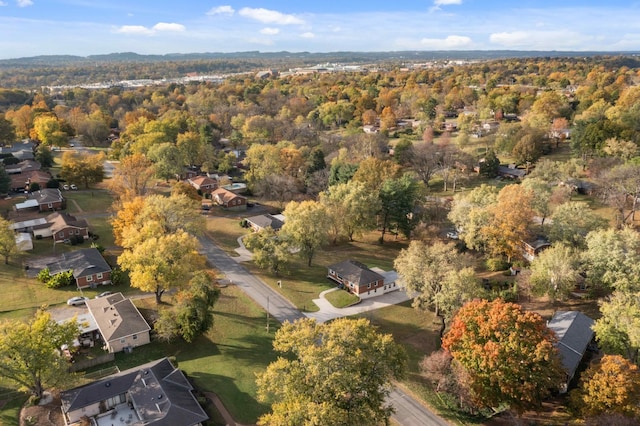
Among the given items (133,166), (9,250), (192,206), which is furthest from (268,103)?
(9,250)

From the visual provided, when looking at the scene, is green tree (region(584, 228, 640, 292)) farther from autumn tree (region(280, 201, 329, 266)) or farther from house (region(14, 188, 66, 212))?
house (region(14, 188, 66, 212))

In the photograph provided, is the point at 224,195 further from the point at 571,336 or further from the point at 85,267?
the point at 571,336

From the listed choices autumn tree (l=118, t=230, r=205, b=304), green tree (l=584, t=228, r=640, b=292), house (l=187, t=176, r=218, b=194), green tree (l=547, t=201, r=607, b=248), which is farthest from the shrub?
house (l=187, t=176, r=218, b=194)

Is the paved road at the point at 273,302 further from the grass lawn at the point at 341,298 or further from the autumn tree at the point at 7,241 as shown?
the autumn tree at the point at 7,241

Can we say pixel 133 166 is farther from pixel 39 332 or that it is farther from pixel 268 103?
pixel 268 103

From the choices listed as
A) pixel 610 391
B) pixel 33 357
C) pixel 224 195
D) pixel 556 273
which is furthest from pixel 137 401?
pixel 224 195

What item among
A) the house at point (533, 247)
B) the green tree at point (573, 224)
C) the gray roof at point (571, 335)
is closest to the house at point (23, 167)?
the house at point (533, 247)
